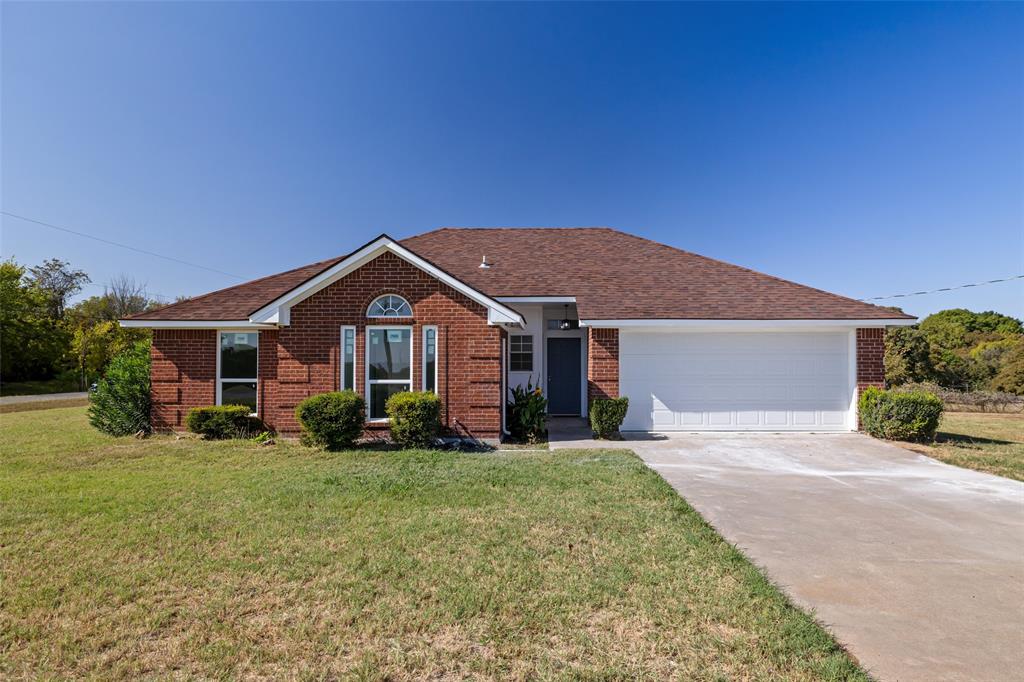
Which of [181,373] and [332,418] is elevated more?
[181,373]

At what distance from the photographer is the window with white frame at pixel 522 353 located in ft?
44.8

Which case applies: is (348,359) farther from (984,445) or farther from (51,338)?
(51,338)

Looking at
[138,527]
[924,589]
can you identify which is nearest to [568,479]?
[924,589]

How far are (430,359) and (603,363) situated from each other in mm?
4280

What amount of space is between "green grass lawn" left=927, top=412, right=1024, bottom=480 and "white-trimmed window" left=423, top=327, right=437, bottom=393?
9.86 meters

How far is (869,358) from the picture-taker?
36.5 ft

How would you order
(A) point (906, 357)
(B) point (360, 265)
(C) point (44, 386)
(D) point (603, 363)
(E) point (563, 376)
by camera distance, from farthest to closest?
(C) point (44, 386)
(A) point (906, 357)
(E) point (563, 376)
(D) point (603, 363)
(B) point (360, 265)

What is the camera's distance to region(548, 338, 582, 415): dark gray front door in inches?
553

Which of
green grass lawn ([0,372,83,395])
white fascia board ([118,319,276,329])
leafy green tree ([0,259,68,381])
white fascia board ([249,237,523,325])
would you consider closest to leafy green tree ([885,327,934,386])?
white fascia board ([249,237,523,325])

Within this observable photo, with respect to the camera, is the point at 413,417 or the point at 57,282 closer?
the point at 413,417

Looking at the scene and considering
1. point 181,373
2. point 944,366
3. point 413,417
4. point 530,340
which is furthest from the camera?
point 944,366

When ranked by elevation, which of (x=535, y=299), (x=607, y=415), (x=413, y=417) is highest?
(x=535, y=299)

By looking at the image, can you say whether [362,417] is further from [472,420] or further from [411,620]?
[411,620]

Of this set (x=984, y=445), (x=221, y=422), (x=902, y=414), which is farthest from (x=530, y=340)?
(x=984, y=445)
